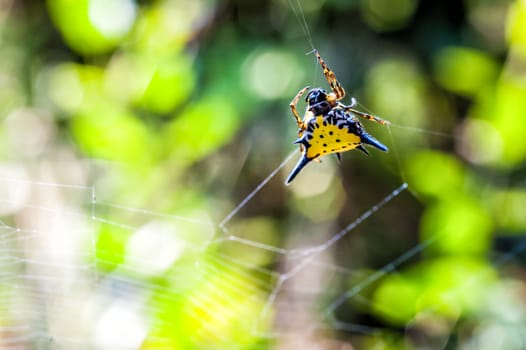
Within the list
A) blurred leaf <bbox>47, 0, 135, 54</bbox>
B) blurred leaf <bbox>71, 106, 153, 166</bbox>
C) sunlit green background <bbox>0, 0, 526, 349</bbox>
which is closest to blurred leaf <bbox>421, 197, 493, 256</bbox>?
sunlit green background <bbox>0, 0, 526, 349</bbox>

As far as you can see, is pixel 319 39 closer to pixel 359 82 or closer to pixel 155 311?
pixel 359 82

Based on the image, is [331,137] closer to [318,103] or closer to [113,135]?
[318,103]

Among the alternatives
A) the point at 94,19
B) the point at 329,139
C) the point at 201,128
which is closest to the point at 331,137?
the point at 329,139

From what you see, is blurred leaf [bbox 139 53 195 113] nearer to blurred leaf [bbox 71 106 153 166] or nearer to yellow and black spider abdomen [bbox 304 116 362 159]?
blurred leaf [bbox 71 106 153 166]

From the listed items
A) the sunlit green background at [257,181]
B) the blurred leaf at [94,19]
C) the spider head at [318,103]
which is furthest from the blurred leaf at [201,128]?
the spider head at [318,103]

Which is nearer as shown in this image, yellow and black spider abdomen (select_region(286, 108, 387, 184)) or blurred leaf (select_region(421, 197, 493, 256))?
yellow and black spider abdomen (select_region(286, 108, 387, 184))

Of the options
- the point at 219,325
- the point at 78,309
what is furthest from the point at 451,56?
the point at 78,309
